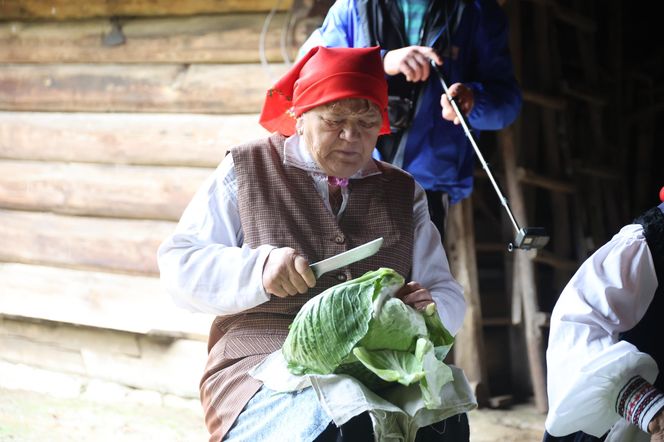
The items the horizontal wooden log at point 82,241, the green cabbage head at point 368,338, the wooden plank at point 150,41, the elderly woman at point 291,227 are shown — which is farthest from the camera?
the horizontal wooden log at point 82,241

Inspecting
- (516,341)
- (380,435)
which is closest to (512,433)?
(516,341)

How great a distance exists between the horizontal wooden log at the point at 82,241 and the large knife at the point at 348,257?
296 cm

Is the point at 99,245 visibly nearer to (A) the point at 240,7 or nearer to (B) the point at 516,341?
(A) the point at 240,7

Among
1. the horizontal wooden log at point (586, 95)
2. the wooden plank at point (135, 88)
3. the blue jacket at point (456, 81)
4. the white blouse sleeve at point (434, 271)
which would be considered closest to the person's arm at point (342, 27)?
the blue jacket at point (456, 81)

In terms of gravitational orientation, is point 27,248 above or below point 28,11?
below

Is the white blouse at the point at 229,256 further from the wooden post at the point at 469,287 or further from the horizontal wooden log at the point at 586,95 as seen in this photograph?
the horizontal wooden log at the point at 586,95

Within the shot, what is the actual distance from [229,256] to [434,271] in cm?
61

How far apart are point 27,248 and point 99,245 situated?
54cm

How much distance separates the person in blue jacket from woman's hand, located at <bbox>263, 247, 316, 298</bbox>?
3.84 feet

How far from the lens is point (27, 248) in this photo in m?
5.65

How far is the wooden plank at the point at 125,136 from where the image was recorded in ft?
16.3

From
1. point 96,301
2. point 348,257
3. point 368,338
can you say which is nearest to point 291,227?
point 348,257

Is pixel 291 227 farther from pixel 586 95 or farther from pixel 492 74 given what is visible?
pixel 586 95

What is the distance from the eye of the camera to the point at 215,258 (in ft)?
8.23
